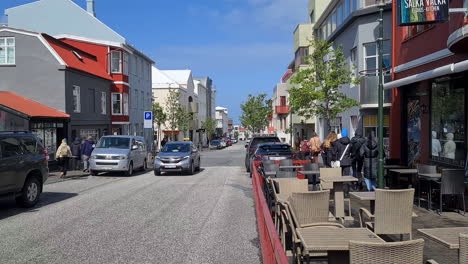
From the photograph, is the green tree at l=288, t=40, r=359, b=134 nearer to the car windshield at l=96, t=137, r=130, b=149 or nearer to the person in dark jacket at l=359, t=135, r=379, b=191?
the person in dark jacket at l=359, t=135, r=379, b=191

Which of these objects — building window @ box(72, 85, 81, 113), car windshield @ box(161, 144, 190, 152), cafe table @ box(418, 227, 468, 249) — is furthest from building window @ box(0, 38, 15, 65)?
cafe table @ box(418, 227, 468, 249)

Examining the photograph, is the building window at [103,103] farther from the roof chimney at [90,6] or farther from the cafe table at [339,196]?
the cafe table at [339,196]

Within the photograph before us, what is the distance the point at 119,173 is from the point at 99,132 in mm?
12770

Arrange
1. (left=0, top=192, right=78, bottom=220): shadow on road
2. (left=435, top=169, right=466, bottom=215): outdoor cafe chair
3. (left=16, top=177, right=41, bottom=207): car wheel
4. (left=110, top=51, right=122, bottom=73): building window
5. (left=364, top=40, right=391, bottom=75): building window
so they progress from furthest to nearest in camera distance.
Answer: (left=110, top=51, right=122, bottom=73): building window, (left=364, top=40, right=391, bottom=75): building window, (left=16, top=177, right=41, bottom=207): car wheel, (left=0, top=192, right=78, bottom=220): shadow on road, (left=435, top=169, right=466, bottom=215): outdoor cafe chair

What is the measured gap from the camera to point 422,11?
10109mm

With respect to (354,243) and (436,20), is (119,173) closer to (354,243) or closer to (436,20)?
(436,20)

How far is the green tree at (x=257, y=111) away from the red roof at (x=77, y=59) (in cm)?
4164

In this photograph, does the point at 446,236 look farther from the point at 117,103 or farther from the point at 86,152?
the point at 117,103

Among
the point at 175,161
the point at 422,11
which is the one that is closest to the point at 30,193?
the point at 175,161

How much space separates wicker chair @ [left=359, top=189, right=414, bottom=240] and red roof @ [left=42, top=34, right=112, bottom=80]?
23.7 m

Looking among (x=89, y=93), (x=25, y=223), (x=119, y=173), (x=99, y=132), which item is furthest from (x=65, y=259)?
(x=99, y=132)

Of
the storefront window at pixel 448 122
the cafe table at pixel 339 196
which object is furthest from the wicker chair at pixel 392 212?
the storefront window at pixel 448 122

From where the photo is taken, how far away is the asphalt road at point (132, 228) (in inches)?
249

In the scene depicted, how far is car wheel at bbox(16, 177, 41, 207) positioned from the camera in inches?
403
